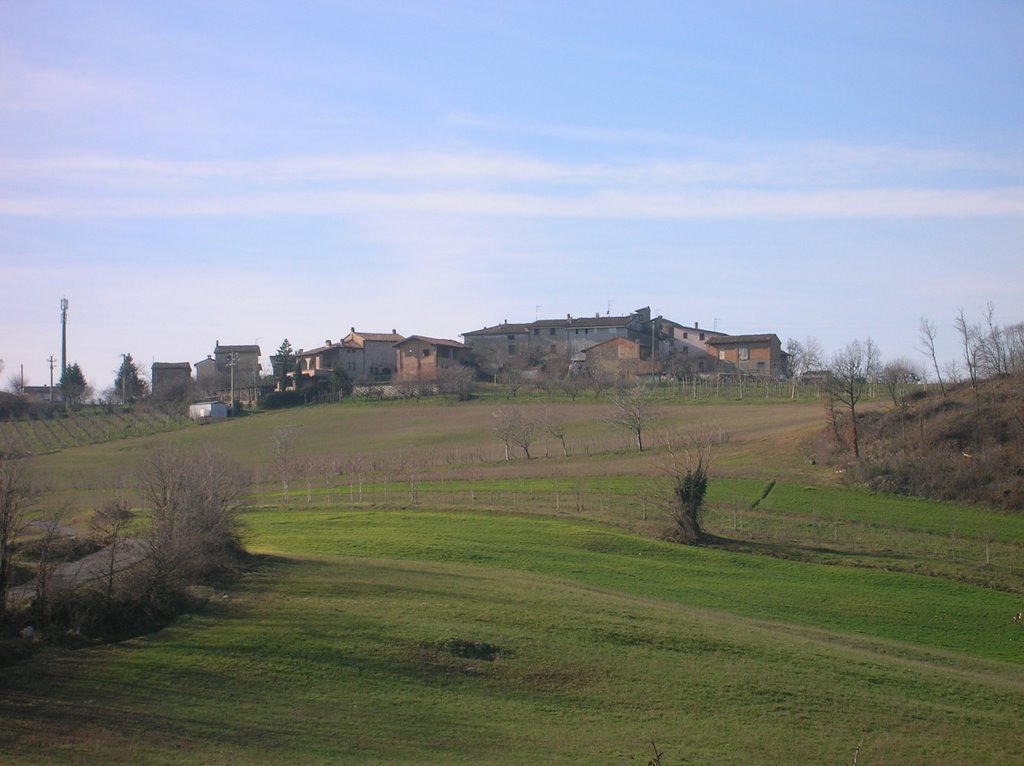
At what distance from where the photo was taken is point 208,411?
102875mm

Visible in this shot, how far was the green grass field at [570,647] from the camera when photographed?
20203mm

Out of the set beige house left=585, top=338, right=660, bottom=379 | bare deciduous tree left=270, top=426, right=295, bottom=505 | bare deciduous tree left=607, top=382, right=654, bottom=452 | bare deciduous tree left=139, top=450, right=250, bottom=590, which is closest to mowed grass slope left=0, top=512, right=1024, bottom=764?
bare deciduous tree left=139, top=450, right=250, bottom=590

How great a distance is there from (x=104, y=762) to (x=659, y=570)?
2813cm

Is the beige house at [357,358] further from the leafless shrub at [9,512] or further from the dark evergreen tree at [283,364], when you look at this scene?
the leafless shrub at [9,512]

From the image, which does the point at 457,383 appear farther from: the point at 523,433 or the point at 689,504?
the point at 689,504

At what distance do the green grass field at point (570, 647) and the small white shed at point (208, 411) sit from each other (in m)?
46.1

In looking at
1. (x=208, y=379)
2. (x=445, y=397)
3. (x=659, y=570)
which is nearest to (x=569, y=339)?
(x=445, y=397)

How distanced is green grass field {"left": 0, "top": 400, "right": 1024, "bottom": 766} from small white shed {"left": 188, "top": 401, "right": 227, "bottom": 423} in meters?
46.1

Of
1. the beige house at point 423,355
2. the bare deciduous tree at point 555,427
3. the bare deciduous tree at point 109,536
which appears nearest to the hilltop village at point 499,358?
the beige house at point 423,355

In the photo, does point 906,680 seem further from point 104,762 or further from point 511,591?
point 104,762

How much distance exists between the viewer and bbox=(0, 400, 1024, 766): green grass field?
20.2 metres

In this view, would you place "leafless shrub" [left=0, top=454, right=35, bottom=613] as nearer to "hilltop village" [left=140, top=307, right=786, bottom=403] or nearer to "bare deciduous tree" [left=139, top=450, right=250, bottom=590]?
"bare deciduous tree" [left=139, top=450, right=250, bottom=590]

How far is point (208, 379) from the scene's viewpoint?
444 feet

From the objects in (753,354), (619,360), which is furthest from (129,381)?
(753,354)
